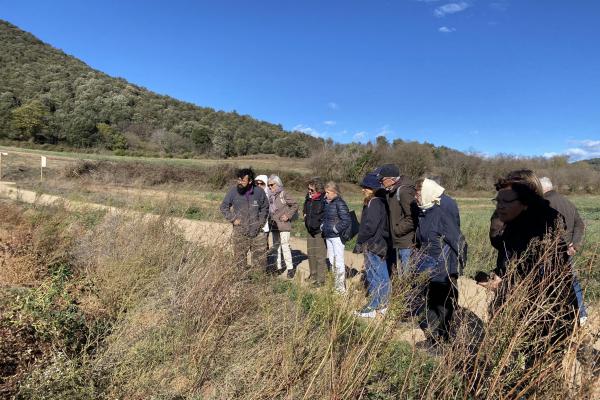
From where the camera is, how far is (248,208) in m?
6.22

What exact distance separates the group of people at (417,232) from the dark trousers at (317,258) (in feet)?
0.06

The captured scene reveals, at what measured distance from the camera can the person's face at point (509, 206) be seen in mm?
2979

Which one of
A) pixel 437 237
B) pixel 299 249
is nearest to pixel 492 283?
pixel 437 237

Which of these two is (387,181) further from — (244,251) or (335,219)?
(244,251)

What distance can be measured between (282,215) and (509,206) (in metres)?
4.53

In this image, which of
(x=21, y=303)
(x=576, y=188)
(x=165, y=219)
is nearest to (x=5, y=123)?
(x=165, y=219)

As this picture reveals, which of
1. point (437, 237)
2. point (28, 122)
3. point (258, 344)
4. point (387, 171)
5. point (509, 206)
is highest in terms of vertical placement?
point (28, 122)

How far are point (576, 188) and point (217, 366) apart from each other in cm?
5985

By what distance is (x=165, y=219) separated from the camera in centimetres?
620

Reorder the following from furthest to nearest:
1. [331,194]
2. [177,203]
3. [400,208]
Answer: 1. [177,203]
2. [331,194]
3. [400,208]

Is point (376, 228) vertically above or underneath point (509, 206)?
underneath

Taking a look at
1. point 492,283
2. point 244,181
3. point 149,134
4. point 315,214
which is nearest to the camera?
point 492,283

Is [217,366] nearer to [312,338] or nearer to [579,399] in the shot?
[312,338]

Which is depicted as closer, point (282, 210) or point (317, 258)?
point (317, 258)
